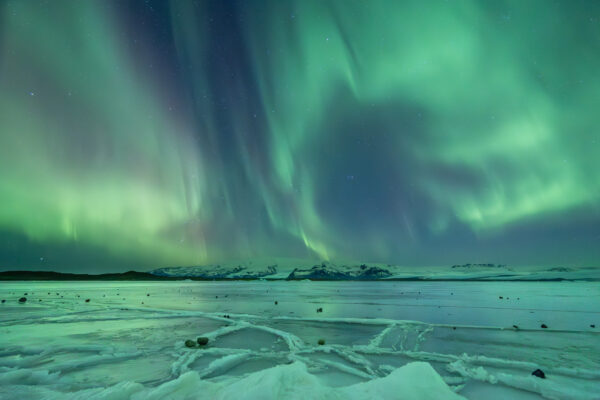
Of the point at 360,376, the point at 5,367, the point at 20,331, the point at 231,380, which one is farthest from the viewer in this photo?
the point at 20,331

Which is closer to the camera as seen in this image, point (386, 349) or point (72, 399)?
point (72, 399)

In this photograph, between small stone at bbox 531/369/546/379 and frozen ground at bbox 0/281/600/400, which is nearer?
frozen ground at bbox 0/281/600/400

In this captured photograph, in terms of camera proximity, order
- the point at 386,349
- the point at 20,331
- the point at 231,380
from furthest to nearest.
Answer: the point at 20,331 → the point at 386,349 → the point at 231,380

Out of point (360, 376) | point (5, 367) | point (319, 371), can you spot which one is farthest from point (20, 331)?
point (360, 376)

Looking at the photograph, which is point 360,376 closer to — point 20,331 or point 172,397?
point 172,397

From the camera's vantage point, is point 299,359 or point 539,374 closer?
point 539,374

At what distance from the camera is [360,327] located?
1569 centimetres

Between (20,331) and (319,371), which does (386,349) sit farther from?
(20,331)

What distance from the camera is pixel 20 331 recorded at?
14.3 metres

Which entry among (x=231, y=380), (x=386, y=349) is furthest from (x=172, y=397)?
(x=386, y=349)

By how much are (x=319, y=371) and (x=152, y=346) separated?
6693 mm

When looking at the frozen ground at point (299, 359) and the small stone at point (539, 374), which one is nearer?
the frozen ground at point (299, 359)

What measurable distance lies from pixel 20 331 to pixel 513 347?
20.9 m

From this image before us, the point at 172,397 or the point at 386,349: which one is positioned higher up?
the point at 172,397
